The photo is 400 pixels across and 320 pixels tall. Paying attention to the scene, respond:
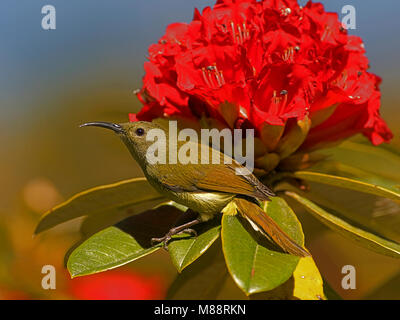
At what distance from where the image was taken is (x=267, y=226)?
6.51ft

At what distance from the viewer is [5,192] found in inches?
135

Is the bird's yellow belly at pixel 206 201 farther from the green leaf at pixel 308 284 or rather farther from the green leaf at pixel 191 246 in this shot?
the green leaf at pixel 308 284

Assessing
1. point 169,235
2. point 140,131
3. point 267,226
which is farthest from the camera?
point 140,131

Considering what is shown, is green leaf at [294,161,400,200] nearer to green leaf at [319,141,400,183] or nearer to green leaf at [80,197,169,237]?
green leaf at [319,141,400,183]

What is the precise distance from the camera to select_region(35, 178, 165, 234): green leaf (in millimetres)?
2414

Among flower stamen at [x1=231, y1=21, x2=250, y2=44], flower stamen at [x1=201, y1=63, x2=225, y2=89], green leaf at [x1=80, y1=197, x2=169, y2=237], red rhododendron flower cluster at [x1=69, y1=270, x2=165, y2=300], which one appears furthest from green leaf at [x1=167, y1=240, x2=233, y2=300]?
flower stamen at [x1=231, y1=21, x2=250, y2=44]

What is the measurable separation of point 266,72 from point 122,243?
0.91m

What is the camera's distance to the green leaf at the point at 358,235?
201cm

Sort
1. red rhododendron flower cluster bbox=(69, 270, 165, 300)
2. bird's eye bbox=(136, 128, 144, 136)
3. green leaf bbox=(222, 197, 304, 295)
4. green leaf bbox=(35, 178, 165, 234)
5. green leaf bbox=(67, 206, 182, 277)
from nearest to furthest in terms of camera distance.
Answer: green leaf bbox=(222, 197, 304, 295) < green leaf bbox=(67, 206, 182, 277) < bird's eye bbox=(136, 128, 144, 136) < green leaf bbox=(35, 178, 165, 234) < red rhododendron flower cluster bbox=(69, 270, 165, 300)

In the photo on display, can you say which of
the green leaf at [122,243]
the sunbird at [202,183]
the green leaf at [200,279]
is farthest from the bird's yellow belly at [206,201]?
the green leaf at [200,279]

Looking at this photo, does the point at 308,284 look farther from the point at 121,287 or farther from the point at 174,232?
the point at 121,287

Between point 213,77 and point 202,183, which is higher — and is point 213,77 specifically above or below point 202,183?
above

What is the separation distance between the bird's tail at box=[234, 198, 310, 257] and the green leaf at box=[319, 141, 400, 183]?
99cm

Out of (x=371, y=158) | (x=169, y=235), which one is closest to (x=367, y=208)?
(x=371, y=158)
